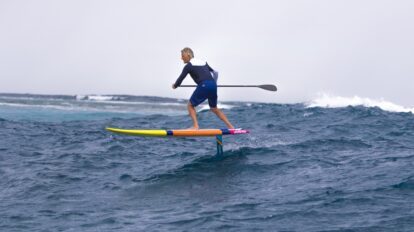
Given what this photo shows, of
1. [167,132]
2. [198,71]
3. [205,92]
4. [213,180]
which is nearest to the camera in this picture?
[213,180]

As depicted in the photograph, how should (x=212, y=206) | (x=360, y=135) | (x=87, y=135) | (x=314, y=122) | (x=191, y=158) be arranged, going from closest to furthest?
(x=212, y=206) < (x=191, y=158) < (x=360, y=135) < (x=87, y=135) < (x=314, y=122)

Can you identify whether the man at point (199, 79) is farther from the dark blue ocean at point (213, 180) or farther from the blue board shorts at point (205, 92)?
the dark blue ocean at point (213, 180)

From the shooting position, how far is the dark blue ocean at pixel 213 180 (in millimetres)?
11305

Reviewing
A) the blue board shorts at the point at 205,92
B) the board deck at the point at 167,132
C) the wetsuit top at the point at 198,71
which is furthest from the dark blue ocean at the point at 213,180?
the wetsuit top at the point at 198,71

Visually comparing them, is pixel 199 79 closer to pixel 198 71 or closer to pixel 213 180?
pixel 198 71

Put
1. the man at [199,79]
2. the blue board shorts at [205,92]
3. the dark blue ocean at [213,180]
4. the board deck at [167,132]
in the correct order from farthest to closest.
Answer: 1. the blue board shorts at [205,92]
2. the man at [199,79]
3. the board deck at [167,132]
4. the dark blue ocean at [213,180]

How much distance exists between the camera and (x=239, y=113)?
31.9 meters

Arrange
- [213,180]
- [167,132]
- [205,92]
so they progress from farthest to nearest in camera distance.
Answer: [205,92]
[167,132]
[213,180]

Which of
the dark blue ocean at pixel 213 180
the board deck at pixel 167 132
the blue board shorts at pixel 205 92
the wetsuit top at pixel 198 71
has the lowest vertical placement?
the dark blue ocean at pixel 213 180

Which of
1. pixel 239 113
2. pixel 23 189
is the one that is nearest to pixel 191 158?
pixel 23 189

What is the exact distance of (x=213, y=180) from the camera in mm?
14469

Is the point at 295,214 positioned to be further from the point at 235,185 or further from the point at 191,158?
the point at 191,158

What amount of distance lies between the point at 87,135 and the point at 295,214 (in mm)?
12672

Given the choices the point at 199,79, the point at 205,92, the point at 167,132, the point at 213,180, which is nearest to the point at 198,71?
the point at 199,79
